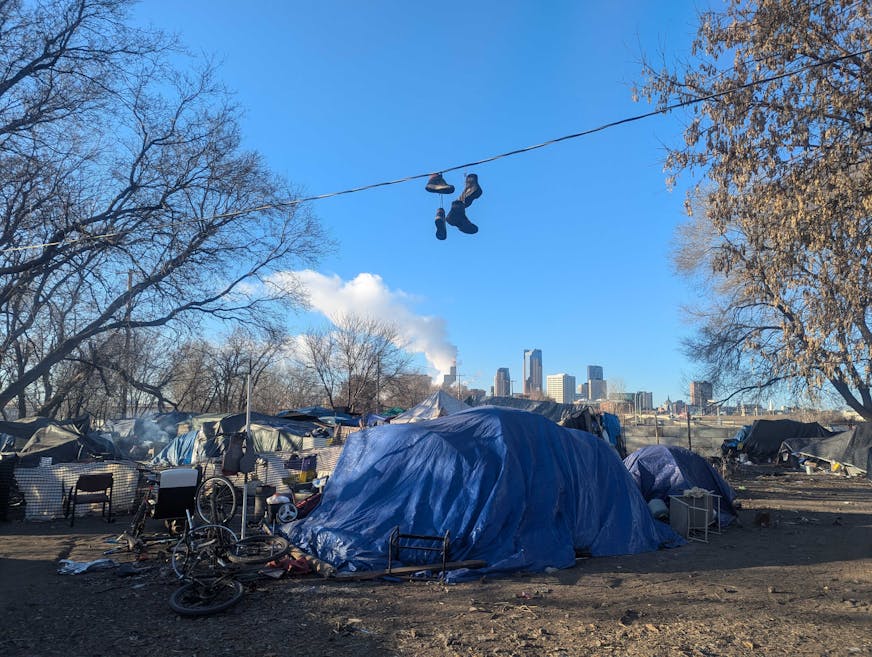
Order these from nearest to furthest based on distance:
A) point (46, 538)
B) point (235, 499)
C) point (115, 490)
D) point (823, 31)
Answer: point (823, 31)
point (235, 499)
point (46, 538)
point (115, 490)

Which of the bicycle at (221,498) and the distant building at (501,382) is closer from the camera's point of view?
the bicycle at (221,498)

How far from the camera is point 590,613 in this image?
20.7 ft

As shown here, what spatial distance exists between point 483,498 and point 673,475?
6.78 metres

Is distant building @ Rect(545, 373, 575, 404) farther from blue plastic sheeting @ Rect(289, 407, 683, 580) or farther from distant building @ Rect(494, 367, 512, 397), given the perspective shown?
blue plastic sheeting @ Rect(289, 407, 683, 580)

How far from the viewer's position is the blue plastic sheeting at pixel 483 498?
27.2 ft

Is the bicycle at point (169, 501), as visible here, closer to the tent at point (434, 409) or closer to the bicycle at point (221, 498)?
the bicycle at point (221, 498)

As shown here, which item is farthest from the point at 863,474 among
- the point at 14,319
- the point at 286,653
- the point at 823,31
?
the point at 14,319

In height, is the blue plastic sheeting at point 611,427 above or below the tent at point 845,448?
above

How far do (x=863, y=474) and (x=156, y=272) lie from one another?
1011 inches

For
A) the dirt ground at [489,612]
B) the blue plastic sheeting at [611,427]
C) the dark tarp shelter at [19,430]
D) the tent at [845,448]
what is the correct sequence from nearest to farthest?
the dirt ground at [489,612]
the dark tarp shelter at [19,430]
the blue plastic sheeting at [611,427]
the tent at [845,448]

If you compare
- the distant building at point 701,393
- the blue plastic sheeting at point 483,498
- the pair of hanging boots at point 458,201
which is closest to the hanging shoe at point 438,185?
the pair of hanging boots at point 458,201

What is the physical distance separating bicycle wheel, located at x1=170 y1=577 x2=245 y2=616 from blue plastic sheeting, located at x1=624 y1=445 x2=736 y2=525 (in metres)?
9.38

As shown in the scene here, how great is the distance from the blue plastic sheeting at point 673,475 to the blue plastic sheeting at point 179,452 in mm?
15688

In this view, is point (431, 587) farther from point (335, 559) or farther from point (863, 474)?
point (863, 474)
